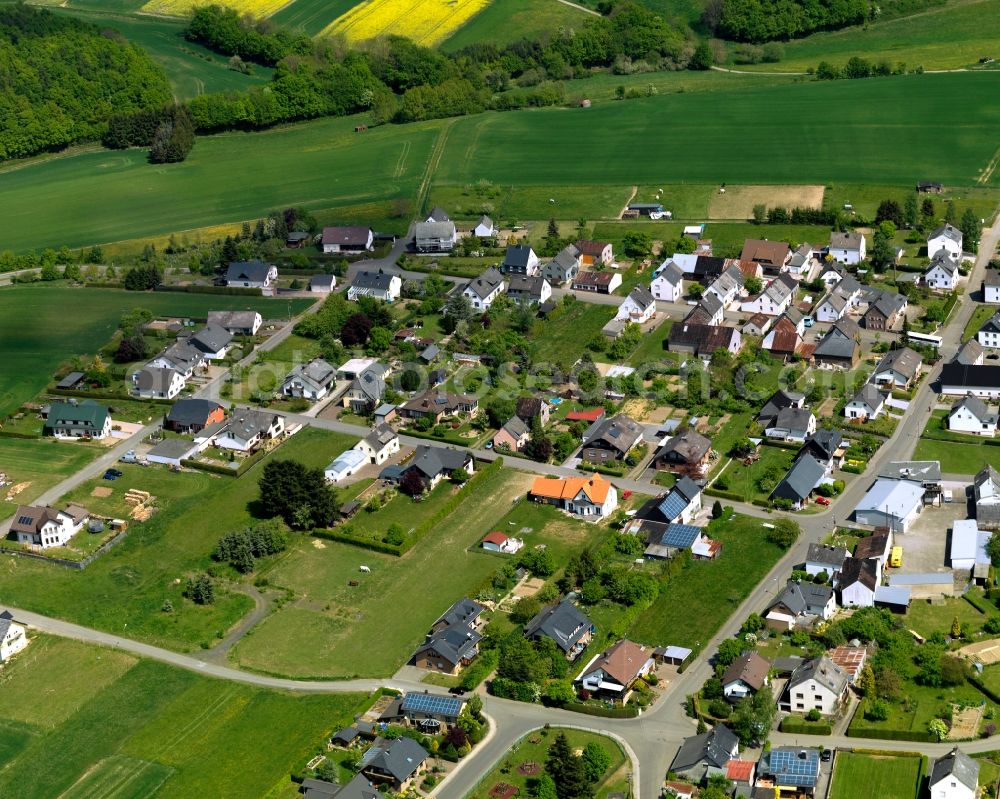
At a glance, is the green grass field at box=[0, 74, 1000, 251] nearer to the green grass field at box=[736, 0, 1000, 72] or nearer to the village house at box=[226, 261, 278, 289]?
the green grass field at box=[736, 0, 1000, 72]

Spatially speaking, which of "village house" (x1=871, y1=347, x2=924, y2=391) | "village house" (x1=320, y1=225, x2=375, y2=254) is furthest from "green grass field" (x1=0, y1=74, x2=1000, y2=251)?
"village house" (x1=871, y1=347, x2=924, y2=391)

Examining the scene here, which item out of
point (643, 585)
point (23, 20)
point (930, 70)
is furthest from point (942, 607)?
point (23, 20)

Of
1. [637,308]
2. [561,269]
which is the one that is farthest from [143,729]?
[561,269]

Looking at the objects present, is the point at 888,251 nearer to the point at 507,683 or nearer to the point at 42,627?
the point at 507,683

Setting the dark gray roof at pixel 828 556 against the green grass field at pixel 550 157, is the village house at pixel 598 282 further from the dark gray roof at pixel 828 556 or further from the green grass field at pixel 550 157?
the dark gray roof at pixel 828 556

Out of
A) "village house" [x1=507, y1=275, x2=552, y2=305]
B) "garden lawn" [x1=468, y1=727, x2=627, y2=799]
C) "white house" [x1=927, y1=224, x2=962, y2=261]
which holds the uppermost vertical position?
"white house" [x1=927, y1=224, x2=962, y2=261]

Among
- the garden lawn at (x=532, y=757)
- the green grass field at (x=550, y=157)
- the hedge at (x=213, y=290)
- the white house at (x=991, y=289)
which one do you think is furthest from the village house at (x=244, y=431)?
the white house at (x=991, y=289)
